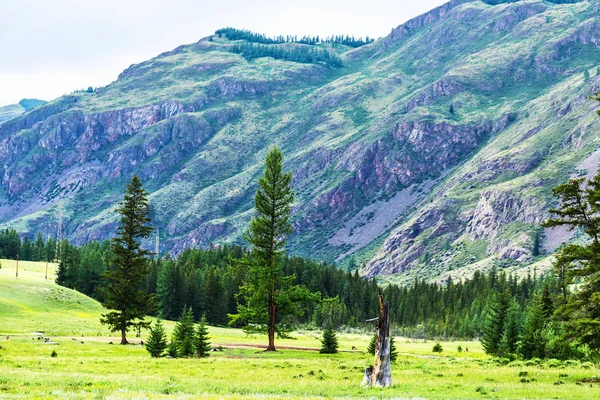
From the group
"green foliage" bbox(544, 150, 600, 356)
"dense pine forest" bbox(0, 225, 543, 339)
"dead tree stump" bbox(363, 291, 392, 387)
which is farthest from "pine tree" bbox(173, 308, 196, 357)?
"dense pine forest" bbox(0, 225, 543, 339)

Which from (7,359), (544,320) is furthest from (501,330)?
(7,359)

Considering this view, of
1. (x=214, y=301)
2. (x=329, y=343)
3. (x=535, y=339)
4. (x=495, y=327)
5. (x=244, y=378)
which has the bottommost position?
(x=329, y=343)

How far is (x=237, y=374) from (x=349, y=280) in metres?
163

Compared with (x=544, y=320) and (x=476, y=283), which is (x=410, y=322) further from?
(x=544, y=320)

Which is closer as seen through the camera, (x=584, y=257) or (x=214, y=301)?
(x=584, y=257)

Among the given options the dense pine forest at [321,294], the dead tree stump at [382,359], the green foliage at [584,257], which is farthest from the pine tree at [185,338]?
the dense pine forest at [321,294]

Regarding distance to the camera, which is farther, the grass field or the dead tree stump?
the dead tree stump

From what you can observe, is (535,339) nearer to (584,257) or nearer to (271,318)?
(584,257)

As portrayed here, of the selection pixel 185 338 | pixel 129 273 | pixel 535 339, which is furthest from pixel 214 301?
pixel 535 339

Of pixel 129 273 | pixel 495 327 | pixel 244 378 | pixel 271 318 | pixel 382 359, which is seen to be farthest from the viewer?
pixel 495 327

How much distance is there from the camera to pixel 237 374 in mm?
34156

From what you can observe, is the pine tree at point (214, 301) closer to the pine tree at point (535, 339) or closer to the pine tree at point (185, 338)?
the pine tree at point (185, 338)

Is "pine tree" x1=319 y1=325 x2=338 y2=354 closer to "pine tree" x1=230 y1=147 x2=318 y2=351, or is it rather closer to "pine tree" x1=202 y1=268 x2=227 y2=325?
"pine tree" x1=230 y1=147 x2=318 y2=351

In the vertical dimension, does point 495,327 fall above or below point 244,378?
above
